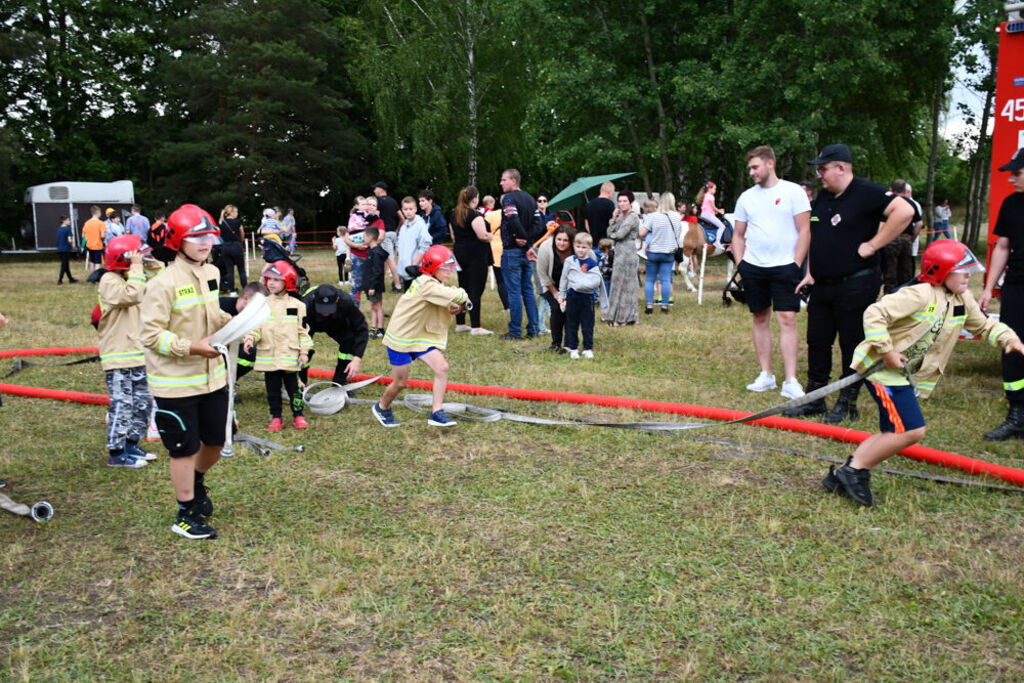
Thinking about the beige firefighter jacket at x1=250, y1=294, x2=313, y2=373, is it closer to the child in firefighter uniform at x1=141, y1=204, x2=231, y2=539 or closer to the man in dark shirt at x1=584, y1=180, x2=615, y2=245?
the child in firefighter uniform at x1=141, y1=204, x2=231, y2=539

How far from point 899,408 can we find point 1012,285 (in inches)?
99.3

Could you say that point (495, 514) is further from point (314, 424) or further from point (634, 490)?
point (314, 424)

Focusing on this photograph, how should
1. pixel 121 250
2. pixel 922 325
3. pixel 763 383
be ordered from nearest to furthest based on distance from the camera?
pixel 922 325
pixel 121 250
pixel 763 383

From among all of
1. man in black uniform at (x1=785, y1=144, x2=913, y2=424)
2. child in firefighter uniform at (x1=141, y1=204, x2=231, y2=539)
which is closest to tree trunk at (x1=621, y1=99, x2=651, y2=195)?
man in black uniform at (x1=785, y1=144, x2=913, y2=424)

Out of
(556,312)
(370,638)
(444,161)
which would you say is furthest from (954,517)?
(444,161)

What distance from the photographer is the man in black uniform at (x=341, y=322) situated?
741 cm

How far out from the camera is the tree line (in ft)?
81.3

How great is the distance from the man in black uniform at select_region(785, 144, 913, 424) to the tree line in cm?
1750

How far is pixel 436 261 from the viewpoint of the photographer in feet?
21.6

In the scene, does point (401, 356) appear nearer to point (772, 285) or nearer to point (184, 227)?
point (184, 227)

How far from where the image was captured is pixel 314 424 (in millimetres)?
6902

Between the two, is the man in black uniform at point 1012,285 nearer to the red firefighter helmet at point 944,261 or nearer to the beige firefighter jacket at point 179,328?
the red firefighter helmet at point 944,261

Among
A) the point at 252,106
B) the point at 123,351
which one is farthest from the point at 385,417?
the point at 252,106

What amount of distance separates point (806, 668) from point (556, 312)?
7.01 m
